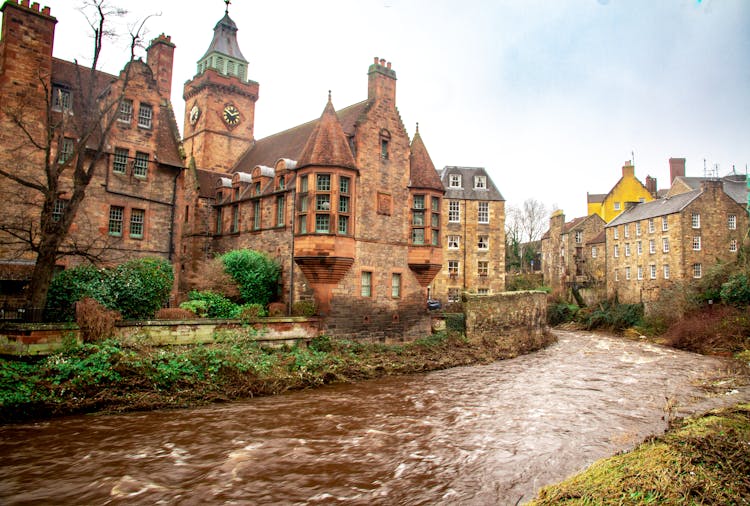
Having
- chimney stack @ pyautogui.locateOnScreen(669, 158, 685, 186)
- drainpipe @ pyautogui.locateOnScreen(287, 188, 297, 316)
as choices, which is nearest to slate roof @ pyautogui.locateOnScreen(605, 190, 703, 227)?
chimney stack @ pyautogui.locateOnScreen(669, 158, 685, 186)

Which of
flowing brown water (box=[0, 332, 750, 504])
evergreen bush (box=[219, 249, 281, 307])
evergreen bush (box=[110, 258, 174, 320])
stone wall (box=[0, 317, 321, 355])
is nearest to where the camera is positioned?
flowing brown water (box=[0, 332, 750, 504])

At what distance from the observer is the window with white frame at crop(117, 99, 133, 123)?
913 inches

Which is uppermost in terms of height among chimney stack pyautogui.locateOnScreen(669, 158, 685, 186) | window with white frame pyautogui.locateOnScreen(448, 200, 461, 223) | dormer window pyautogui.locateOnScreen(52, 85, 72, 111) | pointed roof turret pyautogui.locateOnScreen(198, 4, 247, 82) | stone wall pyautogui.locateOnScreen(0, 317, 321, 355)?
pointed roof turret pyautogui.locateOnScreen(198, 4, 247, 82)

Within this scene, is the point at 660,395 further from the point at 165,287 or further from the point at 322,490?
the point at 165,287

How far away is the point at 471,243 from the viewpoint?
135ft

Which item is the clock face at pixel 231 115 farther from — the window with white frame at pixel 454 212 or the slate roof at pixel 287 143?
the window with white frame at pixel 454 212

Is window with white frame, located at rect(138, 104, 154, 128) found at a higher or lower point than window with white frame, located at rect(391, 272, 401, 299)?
higher

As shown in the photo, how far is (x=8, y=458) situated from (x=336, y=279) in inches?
520

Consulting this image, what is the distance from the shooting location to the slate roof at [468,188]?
4197 centimetres

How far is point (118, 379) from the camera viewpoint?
1282 cm

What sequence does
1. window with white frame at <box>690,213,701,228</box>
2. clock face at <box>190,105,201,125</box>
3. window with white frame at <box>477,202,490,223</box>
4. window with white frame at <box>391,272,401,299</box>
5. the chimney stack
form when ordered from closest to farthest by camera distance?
window with white frame at <box>391,272,401,299</box>, clock face at <box>190,105,201,125</box>, window with white frame at <box>690,213,701,228</box>, window with white frame at <box>477,202,490,223</box>, the chimney stack

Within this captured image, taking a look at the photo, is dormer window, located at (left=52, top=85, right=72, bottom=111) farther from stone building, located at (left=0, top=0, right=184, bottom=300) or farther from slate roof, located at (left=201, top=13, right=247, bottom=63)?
slate roof, located at (left=201, top=13, right=247, bottom=63)

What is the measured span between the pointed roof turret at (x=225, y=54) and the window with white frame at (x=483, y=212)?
20886 mm

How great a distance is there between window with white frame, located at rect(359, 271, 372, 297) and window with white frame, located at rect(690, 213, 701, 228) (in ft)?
93.5
